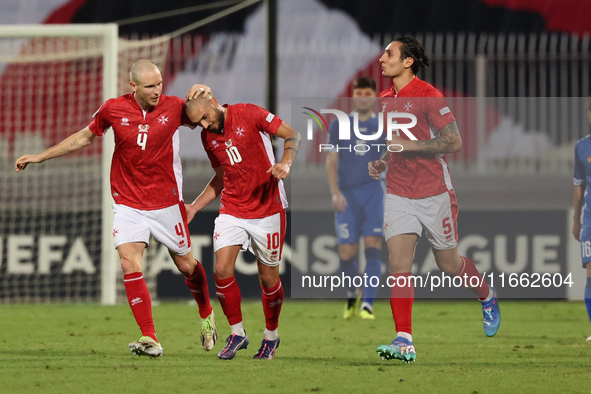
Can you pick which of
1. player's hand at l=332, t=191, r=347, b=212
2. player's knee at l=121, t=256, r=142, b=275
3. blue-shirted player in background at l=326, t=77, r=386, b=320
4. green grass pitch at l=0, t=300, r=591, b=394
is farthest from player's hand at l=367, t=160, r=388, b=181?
player's hand at l=332, t=191, r=347, b=212

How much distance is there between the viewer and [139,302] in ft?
18.7

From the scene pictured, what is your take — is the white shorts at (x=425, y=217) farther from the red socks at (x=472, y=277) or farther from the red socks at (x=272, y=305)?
the red socks at (x=272, y=305)

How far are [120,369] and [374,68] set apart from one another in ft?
24.8

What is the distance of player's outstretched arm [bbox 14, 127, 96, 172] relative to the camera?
567 cm

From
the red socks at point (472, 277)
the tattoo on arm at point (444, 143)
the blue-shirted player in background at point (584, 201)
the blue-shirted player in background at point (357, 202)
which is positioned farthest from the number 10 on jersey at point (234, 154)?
the blue-shirted player in background at point (357, 202)

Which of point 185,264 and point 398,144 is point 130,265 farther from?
point 398,144

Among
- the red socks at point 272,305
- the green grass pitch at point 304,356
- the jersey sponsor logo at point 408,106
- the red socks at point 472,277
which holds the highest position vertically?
the jersey sponsor logo at point 408,106

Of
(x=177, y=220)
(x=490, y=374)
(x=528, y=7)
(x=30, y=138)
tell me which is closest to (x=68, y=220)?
(x=30, y=138)

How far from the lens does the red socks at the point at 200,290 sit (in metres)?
6.12

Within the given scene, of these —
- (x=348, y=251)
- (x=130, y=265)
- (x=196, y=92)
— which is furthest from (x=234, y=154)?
(x=348, y=251)

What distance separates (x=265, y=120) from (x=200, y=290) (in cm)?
133

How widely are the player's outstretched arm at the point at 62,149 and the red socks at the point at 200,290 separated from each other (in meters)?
1.15

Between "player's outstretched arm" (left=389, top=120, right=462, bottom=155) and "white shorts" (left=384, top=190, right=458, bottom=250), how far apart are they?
323mm

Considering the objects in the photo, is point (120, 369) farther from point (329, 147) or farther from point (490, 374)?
point (329, 147)
